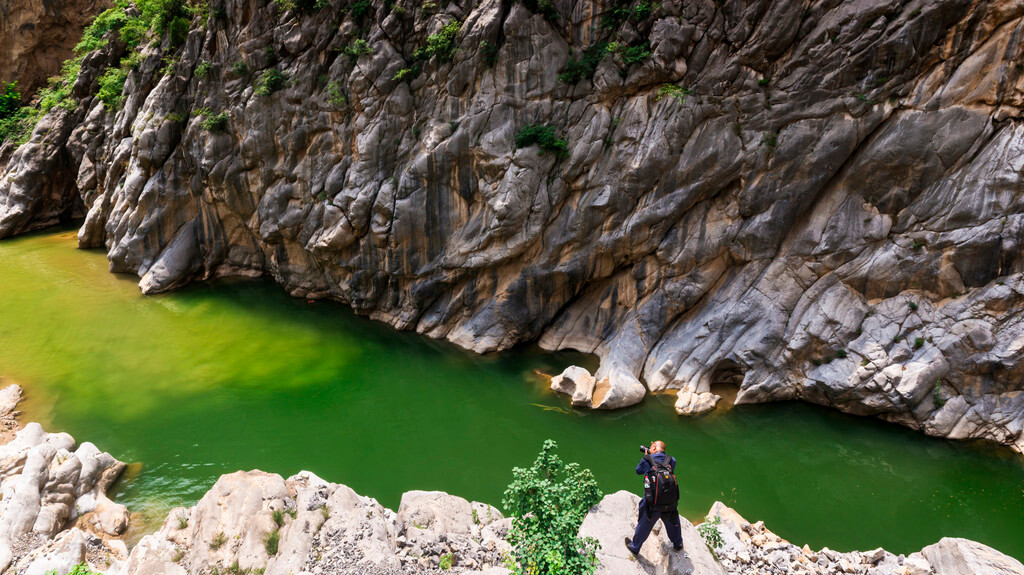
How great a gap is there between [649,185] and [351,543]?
12100 millimetres

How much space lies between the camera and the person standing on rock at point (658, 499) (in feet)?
21.1

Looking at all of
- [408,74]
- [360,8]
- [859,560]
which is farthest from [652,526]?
[360,8]

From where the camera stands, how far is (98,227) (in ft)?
82.7

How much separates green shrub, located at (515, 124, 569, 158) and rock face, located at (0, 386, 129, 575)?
1313 cm

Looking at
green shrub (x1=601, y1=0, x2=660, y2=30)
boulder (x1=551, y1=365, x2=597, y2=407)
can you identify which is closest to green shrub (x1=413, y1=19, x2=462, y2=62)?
green shrub (x1=601, y1=0, x2=660, y2=30)

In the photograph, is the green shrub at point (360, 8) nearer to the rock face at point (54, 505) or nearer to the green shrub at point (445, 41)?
the green shrub at point (445, 41)

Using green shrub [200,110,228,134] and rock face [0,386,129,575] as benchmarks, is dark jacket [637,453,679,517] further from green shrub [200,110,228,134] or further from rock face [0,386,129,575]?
green shrub [200,110,228,134]

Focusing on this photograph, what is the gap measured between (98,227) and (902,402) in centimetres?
3250

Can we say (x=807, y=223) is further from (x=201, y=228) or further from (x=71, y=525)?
(x=201, y=228)

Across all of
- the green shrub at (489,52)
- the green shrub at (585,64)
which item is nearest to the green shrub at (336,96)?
the green shrub at (489,52)

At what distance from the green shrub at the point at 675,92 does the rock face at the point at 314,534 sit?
39.8 feet

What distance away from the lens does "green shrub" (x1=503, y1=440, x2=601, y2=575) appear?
6.21 metres

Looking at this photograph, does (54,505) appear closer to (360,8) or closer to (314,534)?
(314,534)

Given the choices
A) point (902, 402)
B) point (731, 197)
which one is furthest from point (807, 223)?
point (902, 402)
